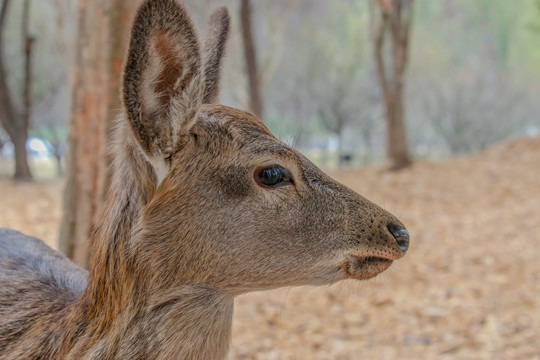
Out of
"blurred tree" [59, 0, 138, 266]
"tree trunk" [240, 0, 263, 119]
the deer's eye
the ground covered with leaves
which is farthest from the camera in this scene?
"tree trunk" [240, 0, 263, 119]

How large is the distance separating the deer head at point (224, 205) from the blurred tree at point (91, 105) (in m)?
1.83

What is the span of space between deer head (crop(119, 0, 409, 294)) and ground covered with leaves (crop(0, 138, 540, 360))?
36 centimetres

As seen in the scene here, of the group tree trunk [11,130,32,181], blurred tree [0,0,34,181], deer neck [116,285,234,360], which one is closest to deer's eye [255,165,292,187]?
deer neck [116,285,234,360]

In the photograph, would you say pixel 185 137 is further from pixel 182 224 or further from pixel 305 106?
pixel 305 106

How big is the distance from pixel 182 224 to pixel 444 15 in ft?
90.9

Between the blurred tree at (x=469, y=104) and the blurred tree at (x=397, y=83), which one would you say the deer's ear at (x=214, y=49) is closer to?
the blurred tree at (x=397, y=83)

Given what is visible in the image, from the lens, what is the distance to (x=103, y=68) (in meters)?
3.61

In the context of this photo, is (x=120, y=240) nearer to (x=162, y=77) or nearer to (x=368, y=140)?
(x=162, y=77)

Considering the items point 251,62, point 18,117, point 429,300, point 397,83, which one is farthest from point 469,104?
point 429,300

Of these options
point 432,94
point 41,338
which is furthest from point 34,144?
point 41,338

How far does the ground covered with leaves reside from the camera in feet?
14.6

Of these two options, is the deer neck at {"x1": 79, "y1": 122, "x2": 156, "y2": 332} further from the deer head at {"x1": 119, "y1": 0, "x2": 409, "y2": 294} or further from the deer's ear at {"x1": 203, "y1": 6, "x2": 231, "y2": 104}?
the deer's ear at {"x1": 203, "y1": 6, "x2": 231, "y2": 104}

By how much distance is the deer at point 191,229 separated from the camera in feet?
5.77

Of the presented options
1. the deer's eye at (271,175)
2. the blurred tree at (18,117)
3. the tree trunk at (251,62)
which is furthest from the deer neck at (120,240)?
the blurred tree at (18,117)
